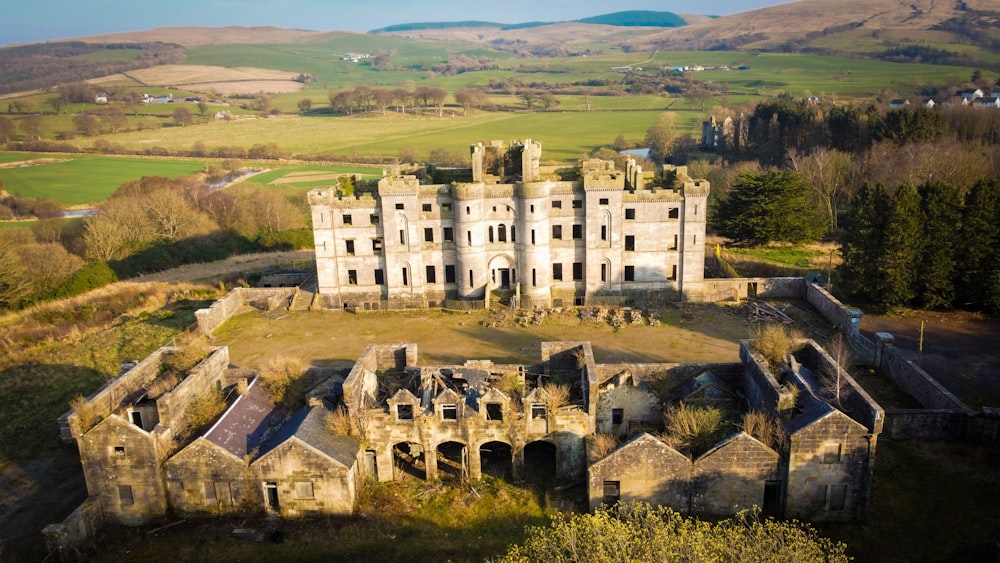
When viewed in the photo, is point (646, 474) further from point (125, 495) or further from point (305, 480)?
point (125, 495)

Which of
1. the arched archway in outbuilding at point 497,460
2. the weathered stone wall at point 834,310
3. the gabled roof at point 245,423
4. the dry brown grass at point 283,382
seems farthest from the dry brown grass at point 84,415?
the weathered stone wall at point 834,310

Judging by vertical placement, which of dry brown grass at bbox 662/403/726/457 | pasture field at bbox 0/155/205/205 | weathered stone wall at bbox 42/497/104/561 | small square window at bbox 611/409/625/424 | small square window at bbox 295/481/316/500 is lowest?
weathered stone wall at bbox 42/497/104/561

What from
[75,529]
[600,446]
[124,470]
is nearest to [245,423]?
[124,470]

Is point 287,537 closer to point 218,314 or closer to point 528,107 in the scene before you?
point 218,314

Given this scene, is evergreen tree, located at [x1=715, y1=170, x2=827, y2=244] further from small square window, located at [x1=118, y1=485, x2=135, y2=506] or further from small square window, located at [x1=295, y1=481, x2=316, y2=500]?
small square window, located at [x1=118, y1=485, x2=135, y2=506]

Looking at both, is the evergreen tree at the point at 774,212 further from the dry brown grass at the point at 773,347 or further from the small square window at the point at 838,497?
the small square window at the point at 838,497

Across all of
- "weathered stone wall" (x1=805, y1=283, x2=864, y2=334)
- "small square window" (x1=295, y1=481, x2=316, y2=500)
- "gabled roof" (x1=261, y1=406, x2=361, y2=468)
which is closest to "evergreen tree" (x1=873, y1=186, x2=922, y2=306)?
"weathered stone wall" (x1=805, y1=283, x2=864, y2=334)
